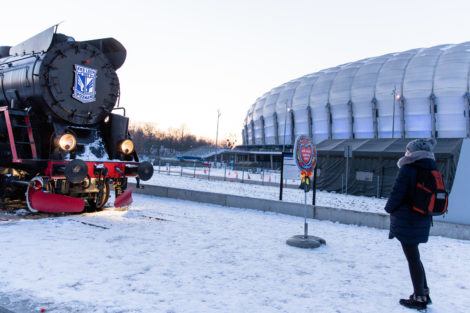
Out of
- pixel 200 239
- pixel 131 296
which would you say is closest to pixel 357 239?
pixel 200 239

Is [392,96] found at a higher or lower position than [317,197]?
higher

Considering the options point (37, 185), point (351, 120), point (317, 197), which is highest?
point (351, 120)

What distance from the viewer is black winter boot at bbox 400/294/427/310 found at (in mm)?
3723

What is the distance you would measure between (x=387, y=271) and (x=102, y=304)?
4144 mm

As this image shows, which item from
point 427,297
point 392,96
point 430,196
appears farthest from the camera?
point 392,96

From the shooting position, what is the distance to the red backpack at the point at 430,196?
11.8 ft

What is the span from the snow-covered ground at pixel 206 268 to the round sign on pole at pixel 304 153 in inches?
63.2

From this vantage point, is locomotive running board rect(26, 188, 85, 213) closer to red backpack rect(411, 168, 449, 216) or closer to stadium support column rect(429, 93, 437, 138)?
red backpack rect(411, 168, 449, 216)

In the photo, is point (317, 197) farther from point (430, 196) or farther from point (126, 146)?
point (430, 196)

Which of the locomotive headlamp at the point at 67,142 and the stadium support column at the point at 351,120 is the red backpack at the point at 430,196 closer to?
the locomotive headlamp at the point at 67,142

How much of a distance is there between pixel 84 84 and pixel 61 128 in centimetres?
133

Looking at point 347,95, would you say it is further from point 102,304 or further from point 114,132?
point 102,304

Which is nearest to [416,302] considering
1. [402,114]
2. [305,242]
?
[305,242]

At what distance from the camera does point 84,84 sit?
8.66 meters
